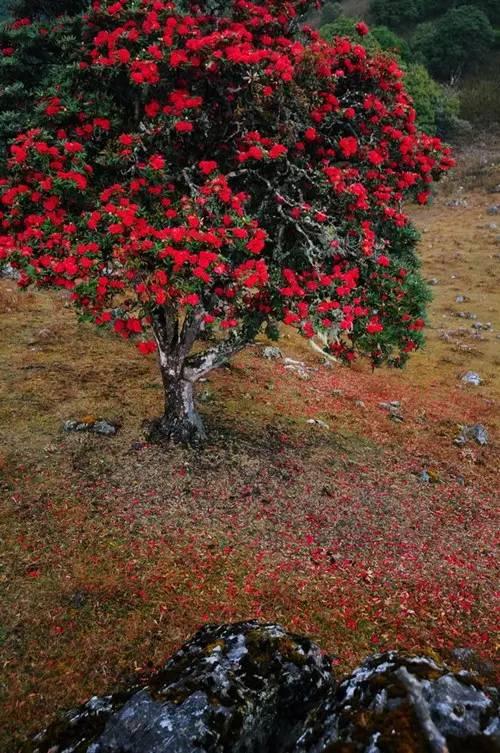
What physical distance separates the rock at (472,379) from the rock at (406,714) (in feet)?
68.7

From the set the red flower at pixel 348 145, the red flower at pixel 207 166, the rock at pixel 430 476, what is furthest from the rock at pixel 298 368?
the red flower at pixel 207 166

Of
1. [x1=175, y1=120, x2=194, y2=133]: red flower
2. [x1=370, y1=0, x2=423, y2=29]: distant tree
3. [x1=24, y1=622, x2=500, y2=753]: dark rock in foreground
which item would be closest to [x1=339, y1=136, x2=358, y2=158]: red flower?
[x1=175, y1=120, x2=194, y2=133]: red flower

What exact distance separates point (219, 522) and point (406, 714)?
7724 mm

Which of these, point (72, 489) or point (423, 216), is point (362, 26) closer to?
point (72, 489)

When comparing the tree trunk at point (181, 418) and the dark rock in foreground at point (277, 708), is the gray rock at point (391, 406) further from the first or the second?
the dark rock in foreground at point (277, 708)

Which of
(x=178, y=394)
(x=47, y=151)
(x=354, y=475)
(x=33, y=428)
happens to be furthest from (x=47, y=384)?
(x=354, y=475)

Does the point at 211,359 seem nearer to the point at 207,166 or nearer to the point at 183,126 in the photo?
the point at 207,166

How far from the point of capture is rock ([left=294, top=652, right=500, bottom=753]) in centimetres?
384

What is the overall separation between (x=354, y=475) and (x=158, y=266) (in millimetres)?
8846

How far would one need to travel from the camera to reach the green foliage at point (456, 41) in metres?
67.5

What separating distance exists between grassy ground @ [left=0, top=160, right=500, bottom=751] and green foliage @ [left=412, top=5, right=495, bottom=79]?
224 feet

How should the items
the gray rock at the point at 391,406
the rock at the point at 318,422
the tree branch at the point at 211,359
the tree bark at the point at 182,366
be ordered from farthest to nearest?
the gray rock at the point at 391,406
the rock at the point at 318,422
the tree branch at the point at 211,359
the tree bark at the point at 182,366

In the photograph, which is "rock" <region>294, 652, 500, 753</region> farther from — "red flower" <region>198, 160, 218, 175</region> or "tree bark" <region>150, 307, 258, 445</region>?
"tree bark" <region>150, 307, 258, 445</region>

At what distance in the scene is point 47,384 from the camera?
54.2 ft
